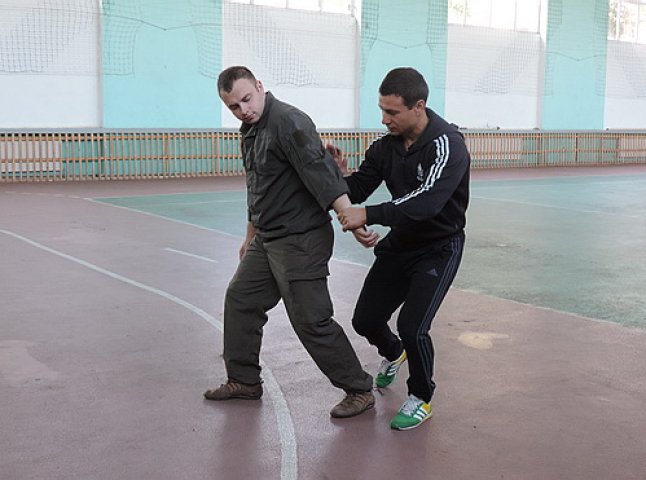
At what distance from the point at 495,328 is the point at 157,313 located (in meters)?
2.80

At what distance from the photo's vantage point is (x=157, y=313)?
7.57m

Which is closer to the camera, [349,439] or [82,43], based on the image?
[349,439]

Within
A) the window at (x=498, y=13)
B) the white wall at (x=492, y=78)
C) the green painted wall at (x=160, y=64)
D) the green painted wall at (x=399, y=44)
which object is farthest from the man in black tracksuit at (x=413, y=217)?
the window at (x=498, y=13)

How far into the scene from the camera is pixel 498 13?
91.2 ft

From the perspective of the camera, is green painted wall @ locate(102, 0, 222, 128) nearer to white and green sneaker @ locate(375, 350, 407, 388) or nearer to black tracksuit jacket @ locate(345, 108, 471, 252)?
white and green sneaker @ locate(375, 350, 407, 388)

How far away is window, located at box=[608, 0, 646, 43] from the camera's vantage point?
30.6 meters

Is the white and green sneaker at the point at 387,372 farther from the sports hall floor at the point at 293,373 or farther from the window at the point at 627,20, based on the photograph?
the window at the point at 627,20

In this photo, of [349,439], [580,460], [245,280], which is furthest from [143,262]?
[580,460]

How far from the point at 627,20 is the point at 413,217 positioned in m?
29.2

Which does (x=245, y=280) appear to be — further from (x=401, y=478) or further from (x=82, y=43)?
(x=82, y=43)

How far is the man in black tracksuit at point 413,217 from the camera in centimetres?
456

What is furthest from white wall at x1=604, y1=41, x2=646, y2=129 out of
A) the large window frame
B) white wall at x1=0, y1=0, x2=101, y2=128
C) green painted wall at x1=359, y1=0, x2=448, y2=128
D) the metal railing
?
white wall at x1=0, y1=0, x2=101, y2=128

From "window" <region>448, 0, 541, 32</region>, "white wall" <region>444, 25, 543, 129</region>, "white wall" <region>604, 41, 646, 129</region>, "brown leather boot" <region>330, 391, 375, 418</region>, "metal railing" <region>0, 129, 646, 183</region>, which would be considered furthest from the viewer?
"white wall" <region>604, 41, 646, 129</region>

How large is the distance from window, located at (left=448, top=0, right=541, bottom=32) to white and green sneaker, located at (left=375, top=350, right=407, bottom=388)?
2248cm
